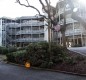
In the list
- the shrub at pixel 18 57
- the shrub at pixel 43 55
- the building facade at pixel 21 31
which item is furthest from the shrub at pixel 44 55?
the building facade at pixel 21 31

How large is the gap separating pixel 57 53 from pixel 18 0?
6582 millimetres

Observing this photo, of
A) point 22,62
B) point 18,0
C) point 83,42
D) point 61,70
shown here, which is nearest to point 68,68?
point 61,70

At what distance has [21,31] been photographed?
8369cm

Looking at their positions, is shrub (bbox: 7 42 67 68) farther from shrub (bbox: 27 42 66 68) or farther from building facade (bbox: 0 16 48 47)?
building facade (bbox: 0 16 48 47)

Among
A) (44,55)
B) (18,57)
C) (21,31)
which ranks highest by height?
(21,31)

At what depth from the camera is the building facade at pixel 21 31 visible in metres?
81.6

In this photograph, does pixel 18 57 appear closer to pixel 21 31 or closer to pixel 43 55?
pixel 43 55

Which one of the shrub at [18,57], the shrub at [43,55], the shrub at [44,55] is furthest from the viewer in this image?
the shrub at [18,57]

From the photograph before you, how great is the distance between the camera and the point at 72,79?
43.0ft

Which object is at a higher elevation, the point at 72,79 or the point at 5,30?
the point at 5,30

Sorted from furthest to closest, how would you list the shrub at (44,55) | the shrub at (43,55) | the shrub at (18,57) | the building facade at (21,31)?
the building facade at (21,31), the shrub at (18,57), the shrub at (44,55), the shrub at (43,55)

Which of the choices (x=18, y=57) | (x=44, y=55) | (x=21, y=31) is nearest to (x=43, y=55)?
(x=44, y=55)

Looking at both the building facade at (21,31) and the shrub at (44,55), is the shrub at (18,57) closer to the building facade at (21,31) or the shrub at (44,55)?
the shrub at (44,55)

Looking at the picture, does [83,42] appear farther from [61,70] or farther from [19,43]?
[61,70]
